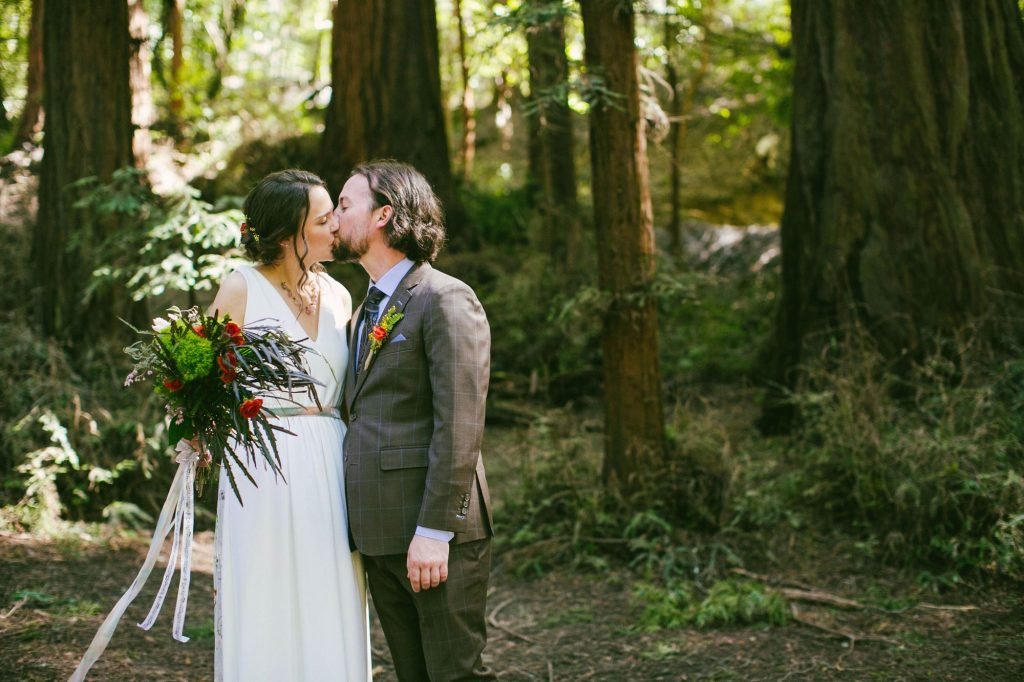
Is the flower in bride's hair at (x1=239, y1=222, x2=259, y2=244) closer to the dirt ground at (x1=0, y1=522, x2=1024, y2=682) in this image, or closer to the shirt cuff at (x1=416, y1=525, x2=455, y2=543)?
the shirt cuff at (x1=416, y1=525, x2=455, y2=543)

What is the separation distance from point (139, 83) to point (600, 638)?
602 centimetres

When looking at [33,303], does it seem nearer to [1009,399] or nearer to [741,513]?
[741,513]

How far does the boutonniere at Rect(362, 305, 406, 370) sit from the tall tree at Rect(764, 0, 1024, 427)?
16.1 feet

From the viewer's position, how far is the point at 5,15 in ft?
38.5

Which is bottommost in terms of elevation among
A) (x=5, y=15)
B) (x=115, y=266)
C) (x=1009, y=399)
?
(x=1009, y=399)

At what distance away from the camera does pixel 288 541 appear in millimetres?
3164

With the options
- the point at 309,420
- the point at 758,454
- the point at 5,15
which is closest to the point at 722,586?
the point at 758,454

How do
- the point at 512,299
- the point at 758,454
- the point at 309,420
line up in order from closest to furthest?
the point at 309,420
the point at 758,454
the point at 512,299

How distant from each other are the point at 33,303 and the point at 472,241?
5102mm

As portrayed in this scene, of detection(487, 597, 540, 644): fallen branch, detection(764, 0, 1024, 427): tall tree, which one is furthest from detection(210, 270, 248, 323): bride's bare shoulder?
detection(764, 0, 1024, 427): tall tree

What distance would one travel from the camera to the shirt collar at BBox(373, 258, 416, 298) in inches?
127

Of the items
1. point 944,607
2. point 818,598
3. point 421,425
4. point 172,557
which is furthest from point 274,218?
point 944,607

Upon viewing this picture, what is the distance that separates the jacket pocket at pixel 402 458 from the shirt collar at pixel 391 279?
0.56 m

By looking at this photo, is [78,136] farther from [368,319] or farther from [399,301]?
[399,301]
